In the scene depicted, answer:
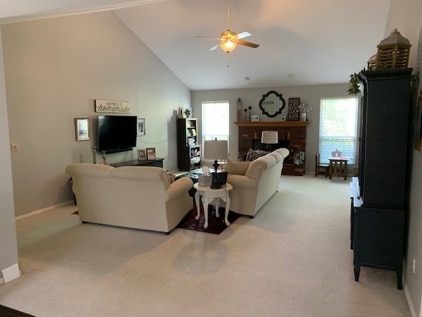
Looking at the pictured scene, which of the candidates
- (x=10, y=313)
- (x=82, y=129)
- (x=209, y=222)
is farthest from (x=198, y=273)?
(x=82, y=129)

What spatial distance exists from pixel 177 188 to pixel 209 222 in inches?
30.7

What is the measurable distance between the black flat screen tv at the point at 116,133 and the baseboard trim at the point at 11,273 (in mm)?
3458

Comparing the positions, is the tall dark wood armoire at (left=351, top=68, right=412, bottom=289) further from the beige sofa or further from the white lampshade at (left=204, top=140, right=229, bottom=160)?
the beige sofa

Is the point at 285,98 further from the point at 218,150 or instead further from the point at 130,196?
the point at 130,196

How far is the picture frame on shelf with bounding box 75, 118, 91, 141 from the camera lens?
19.2 ft

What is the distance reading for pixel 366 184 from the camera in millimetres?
2871

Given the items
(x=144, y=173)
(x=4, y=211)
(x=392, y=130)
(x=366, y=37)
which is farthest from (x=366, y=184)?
(x=366, y=37)

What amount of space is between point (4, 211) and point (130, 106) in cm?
466

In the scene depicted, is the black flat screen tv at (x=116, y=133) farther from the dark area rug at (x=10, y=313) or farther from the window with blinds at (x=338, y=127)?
the window with blinds at (x=338, y=127)

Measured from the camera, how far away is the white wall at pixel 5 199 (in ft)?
9.43

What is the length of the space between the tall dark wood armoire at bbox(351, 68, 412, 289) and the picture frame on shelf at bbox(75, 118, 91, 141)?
501 cm

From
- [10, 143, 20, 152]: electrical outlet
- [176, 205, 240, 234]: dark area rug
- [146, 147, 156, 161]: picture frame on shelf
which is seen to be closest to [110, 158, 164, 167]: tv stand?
[146, 147, 156, 161]: picture frame on shelf

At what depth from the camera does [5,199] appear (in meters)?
2.93

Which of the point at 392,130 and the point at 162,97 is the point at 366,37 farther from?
the point at 162,97
